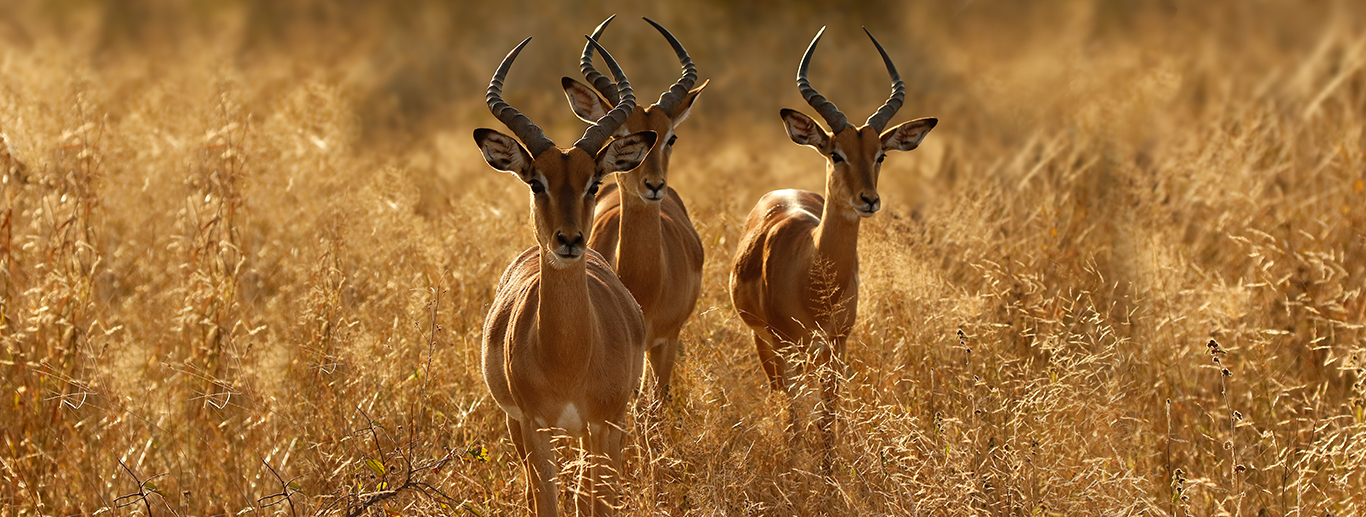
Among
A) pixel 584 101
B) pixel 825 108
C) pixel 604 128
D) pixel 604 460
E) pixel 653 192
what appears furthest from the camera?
pixel 584 101

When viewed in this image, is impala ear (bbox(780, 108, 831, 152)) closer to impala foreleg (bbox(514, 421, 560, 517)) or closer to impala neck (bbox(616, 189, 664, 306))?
impala neck (bbox(616, 189, 664, 306))

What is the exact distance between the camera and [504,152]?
502 cm

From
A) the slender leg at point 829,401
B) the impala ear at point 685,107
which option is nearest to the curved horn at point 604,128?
the impala ear at point 685,107

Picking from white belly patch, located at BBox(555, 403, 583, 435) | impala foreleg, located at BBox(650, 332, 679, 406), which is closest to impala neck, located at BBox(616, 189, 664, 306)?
impala foreleg, located at BBox(650, 332, 679, 406)

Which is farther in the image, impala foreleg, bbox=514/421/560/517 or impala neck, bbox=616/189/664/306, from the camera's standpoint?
impala neck, bbox=616/189/664/306

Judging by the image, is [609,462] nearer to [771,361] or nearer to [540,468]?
[540,468]

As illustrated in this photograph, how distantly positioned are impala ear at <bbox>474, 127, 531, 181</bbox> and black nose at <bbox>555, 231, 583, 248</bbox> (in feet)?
1.44

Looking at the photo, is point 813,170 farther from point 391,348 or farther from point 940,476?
point 940,476

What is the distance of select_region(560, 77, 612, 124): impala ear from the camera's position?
24.3 feet

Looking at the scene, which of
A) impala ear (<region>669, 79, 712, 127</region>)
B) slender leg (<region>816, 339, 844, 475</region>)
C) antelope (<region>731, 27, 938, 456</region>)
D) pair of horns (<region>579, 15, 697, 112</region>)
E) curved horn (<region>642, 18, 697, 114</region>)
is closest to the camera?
slender leg (<region>816, 339, 844, 475</region>)

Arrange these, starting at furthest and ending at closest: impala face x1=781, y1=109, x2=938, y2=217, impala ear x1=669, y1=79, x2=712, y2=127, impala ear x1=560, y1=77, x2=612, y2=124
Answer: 1. impala ear x1=560, y1=77, x2=612, y2=124
2. impala ear x1=669, y1=79, x2=712, y2=127
3. impala face x1=781, y1=109, x2=938, y2=217

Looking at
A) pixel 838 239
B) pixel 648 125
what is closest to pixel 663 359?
pixel 838 239

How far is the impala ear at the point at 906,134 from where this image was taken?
281 inches

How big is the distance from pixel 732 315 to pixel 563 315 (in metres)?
3.21
